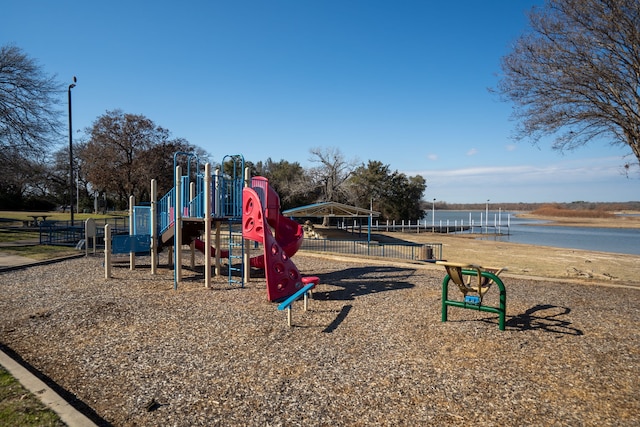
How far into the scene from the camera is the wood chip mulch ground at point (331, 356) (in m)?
4.01

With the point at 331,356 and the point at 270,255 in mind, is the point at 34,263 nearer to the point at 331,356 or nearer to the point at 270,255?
the point at 270,255

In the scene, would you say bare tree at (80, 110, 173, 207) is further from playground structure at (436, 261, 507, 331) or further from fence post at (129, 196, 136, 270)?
playground structure at (436, 261, 507, 331)

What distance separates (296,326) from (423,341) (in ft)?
7.08

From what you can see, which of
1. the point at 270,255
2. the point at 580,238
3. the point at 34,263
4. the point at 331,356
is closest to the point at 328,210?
the point at 34,263

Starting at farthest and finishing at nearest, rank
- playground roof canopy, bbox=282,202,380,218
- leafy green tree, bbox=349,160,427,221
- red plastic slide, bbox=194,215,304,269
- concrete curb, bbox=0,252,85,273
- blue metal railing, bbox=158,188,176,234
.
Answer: leafy green tree, bbox=349,160,427,221 → playground roof canopy, bbox=282,202,380,218 → concrete curb, bbox=0,252,85,273 → blue metal railing, bbox=158,188,176,234 → red plastic slide, bbox=194,215,304,269

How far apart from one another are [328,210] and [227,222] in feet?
61.6

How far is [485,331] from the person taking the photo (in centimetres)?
662

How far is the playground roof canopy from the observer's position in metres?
25.7

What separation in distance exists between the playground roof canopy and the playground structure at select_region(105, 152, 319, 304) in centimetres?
1291

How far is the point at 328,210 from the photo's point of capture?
2972 cm

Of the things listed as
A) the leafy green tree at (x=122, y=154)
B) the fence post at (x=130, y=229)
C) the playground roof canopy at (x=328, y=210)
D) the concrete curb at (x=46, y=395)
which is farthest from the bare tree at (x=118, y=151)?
the concrete curb at (x=46, y=395)

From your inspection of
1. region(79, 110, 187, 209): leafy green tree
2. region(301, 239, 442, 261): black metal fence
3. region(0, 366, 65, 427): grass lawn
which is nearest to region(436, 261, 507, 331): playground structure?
region(0, 366, 65, 427): grass lawn

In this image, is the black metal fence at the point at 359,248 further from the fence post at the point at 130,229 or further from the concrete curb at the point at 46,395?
the concrete curb at the point at 46,395

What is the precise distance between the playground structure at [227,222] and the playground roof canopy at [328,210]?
1291 cm
